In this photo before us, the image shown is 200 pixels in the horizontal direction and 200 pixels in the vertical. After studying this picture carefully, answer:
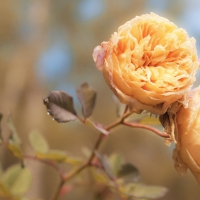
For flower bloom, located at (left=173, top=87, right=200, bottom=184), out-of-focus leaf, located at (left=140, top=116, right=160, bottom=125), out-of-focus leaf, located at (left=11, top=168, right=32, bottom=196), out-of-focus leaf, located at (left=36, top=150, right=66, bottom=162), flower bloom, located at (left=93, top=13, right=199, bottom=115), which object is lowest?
out-of-focus leaf, located at (left=11, top=168, right=32, bottom=196)

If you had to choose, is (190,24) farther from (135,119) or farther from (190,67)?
(190,67)

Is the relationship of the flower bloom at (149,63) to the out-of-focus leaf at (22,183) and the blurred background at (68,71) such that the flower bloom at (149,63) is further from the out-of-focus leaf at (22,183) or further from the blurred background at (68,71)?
the blurred background at (68,71)

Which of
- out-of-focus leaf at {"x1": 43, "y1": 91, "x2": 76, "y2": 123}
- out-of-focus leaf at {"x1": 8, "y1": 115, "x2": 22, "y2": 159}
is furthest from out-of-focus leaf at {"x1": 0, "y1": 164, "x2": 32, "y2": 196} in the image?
out-of-focus leaf at {"x1": 43, "y1": 91, "x2": 76, "y2": 123}

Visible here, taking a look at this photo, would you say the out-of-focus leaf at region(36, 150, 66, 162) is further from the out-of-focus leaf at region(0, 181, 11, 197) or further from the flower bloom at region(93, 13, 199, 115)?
the flower bloom at region(93, 13, 199, 115)

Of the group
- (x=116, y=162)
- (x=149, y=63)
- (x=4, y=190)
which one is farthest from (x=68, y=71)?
(x=149, y=63)

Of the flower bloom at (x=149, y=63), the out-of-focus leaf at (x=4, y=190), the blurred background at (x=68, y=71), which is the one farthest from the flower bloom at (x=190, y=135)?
the blurred background at (x=68, y=71)

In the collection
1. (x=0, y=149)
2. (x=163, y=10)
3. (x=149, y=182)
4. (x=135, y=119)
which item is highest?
(x=163, y=10)

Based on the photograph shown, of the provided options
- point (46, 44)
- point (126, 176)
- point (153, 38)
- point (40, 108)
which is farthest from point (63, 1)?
point (153, 38)
